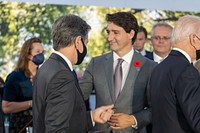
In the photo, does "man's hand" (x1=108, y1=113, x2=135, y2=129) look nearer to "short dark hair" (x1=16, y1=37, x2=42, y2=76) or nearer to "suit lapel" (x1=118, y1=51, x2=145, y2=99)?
"suit lapel" (x1=118, y1=51, x2=145, y2=99)

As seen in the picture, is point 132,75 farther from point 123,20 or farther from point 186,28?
point 186,28

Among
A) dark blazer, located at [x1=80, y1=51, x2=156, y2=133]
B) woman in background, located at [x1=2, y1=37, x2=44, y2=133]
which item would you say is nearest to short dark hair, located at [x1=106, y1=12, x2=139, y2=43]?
dark blazer, located at [x1=80, y1=51, x2=156, y2=133]

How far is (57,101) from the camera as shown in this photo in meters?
2.39

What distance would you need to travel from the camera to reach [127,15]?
127 inches

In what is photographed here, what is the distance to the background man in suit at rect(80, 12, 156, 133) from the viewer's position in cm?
314

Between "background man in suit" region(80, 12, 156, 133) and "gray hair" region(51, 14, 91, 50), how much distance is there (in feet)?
2.16

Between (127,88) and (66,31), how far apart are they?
2.51 feet

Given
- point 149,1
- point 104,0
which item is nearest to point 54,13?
point 104,0

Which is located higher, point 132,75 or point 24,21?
point 24,21

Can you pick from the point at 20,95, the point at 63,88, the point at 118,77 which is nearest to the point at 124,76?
the point at 118,77

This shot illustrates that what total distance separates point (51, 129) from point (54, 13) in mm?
2741

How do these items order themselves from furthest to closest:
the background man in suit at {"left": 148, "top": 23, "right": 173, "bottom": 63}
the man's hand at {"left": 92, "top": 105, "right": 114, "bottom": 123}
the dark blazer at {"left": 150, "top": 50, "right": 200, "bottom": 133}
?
the background man in suit at {"left": 148, "top": 23, "right": 173, "bottom": 63} → the man's hand at {"left": 92, "top": 105, "right": 114, "bottom": 123} → the dark blazer at {"left": 150, "top": 50, "right": 200, "bottom": 133}

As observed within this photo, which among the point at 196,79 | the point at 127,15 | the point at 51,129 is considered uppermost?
the point at 127,15

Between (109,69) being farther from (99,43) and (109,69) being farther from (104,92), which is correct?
(99,43)
